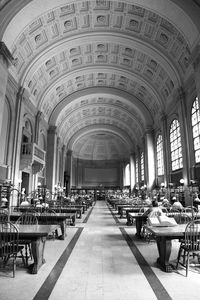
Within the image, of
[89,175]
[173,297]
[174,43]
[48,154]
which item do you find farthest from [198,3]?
[89,175]

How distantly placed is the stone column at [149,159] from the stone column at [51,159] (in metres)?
10.2

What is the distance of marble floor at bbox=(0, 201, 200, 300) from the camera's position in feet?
10.7

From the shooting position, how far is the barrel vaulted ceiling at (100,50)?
38.9 ft

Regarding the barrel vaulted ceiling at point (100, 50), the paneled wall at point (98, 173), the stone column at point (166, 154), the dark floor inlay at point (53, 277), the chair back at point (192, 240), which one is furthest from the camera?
the paneled wall at point (98, 173)

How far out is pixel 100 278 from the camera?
12.8 feet

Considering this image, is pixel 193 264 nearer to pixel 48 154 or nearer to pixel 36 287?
pixel 36 287

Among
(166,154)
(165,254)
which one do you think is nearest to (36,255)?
(165,254)

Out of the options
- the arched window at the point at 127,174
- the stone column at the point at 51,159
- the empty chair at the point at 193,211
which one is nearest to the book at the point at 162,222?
the empty chair at the point at 193,211

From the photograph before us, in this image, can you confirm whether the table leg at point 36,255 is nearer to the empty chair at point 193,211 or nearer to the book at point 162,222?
the book at point 162,222

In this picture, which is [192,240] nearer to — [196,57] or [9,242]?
[9,242]

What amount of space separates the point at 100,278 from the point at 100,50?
59.1 feet

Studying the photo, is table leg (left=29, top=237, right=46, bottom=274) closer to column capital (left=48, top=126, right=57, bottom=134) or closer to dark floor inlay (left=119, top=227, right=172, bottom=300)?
dark floor inlay (left=119, top=227, right=172, bottom=300)

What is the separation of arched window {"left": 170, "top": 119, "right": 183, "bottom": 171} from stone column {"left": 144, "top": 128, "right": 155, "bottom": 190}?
4830 millimetres

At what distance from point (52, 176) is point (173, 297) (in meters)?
20.0
